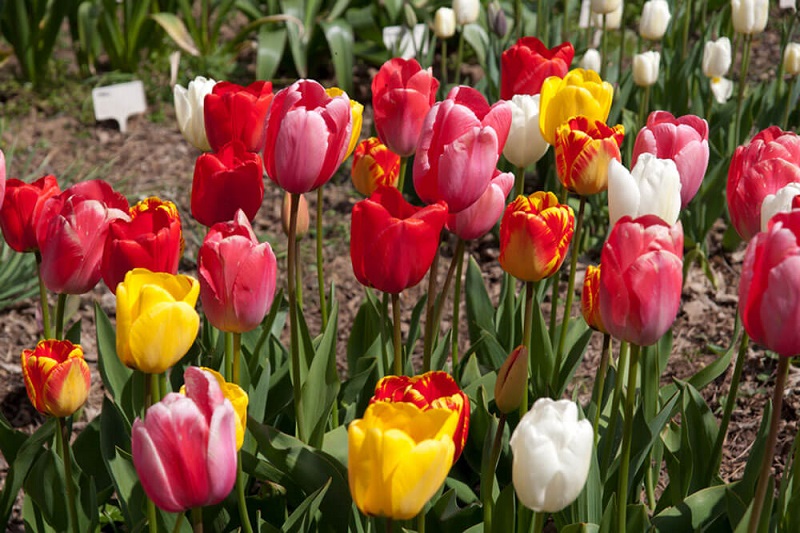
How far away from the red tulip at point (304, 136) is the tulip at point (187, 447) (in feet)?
1.36

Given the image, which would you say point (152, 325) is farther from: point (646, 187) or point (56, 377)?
point (646, 187)

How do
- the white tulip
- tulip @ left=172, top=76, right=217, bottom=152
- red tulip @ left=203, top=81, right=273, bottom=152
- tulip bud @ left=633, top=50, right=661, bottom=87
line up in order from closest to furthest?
red tulip @ left=203, top=81, right=273, bottom=152 → tulip @ left=172, top=76, right=217, bottom=152 → tulip bud @ left=633, top=50, right=661, bottom=87 → the white tulip

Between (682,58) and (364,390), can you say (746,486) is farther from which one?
(682,58)

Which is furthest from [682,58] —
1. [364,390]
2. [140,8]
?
[140,8]

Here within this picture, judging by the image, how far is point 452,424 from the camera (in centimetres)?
102

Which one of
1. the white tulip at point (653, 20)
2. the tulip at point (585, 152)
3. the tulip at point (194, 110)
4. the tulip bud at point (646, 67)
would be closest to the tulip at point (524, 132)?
the tulip at point (585, 152)

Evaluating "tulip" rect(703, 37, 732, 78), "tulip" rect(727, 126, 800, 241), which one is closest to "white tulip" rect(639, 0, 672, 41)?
"tulip" rect(703, 37, 732, 78)

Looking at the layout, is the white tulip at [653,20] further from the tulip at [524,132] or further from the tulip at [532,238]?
the tulip at [532,238]

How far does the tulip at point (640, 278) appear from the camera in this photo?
1128mm

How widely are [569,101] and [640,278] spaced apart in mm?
572

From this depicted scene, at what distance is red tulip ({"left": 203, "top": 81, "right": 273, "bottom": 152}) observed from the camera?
162cm

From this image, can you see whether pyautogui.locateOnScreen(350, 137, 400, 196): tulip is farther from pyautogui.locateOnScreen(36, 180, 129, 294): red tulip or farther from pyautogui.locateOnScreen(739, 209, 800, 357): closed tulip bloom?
pyautogui.locateOnScreen(739, 209, 800, 357): closed tulip bloom

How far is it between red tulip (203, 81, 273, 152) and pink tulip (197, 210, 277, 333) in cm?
34

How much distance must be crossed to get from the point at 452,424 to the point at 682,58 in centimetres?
255
